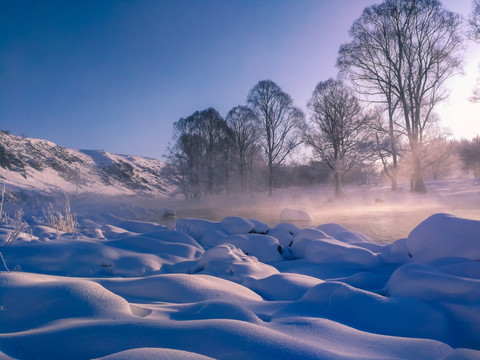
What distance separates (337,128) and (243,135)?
332 inches

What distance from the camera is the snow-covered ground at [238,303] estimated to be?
111cm

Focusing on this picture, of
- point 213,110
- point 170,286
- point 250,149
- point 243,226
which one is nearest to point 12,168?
point 213,110

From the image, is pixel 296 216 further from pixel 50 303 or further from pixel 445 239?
pixel 50 303

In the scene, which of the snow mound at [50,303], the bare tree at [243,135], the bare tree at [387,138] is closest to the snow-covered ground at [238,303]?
the snow mound at [50,303]

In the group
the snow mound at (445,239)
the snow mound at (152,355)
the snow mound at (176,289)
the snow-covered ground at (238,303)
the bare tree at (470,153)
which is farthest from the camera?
the bare tree at (470,153)

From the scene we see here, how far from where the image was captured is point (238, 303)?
183cm

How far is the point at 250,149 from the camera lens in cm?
2409

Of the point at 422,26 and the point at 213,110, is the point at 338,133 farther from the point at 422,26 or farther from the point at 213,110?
the point at 213,110

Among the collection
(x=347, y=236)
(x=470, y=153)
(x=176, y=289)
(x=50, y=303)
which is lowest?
(x=347, y=236)

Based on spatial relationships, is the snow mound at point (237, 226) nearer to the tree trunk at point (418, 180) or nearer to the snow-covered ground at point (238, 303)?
the snow-covered ground at point (238, 303)

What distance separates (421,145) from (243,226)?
13407mm

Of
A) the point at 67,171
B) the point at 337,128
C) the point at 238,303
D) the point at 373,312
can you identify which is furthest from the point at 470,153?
A: the point at 67,171

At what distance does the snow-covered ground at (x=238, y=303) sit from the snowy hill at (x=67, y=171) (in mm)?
Result: 21335

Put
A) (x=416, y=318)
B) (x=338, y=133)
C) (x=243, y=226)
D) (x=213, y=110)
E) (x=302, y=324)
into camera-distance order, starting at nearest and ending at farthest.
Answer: (x=302, y=324), (x=416, y=318), (x=243, y=226), (x=338, y=133), (x=213, y=110)
